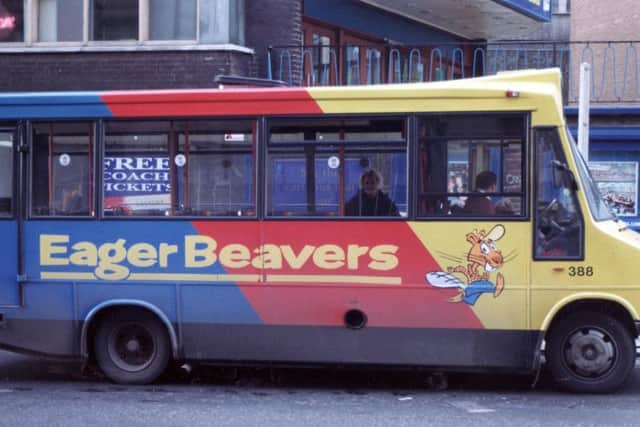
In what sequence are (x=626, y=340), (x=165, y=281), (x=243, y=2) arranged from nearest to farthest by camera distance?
(x=626, y=340)
(x=165, y=281)
(x=243, y=2)

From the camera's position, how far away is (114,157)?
31.6 ft

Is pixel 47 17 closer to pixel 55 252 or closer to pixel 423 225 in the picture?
pixel 55 252

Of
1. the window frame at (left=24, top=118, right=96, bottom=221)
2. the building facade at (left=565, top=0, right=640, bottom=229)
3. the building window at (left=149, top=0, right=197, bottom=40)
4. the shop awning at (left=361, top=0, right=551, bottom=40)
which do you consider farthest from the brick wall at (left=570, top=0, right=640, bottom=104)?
the window frame at (left=24, top=118, right=96, bottom=221)

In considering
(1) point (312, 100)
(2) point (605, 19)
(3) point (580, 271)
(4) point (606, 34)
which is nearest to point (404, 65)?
(4) point (606, 34)

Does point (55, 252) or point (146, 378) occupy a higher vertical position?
point (55, 252)

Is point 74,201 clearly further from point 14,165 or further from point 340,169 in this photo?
point 340,169

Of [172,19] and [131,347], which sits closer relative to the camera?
[131,347]

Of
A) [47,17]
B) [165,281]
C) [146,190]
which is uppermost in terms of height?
[47,17]

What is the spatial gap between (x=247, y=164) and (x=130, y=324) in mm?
1864

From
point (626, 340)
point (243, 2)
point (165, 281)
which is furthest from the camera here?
point (243, 2)

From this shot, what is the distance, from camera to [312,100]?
9.23m

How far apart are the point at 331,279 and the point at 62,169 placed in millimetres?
2742

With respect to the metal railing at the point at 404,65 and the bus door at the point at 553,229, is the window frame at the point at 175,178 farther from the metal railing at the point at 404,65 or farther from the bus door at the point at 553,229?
the metal railing at the point at 404,65

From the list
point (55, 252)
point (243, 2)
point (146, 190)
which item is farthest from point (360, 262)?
point (243, 2)
